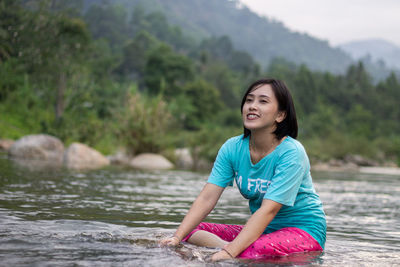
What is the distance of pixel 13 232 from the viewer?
327cm

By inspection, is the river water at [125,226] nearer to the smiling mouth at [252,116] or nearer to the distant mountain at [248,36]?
the smiling mouth at [252,116]

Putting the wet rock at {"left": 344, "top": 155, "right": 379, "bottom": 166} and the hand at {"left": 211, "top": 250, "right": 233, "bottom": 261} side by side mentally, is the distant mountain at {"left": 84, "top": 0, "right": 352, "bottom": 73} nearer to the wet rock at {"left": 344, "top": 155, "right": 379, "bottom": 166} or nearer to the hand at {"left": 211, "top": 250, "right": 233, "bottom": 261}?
the wet rock at {"left": 344, "top": 155, "right": 379, "bottom": 166}

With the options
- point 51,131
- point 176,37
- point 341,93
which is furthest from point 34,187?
point 176,37

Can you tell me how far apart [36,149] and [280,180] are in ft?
43.4

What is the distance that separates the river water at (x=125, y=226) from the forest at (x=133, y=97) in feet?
12.2

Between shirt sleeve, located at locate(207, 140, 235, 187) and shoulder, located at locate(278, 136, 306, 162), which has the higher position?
shoulder, located at locate(278, 136, 306, 162)

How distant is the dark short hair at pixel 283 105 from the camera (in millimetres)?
2949

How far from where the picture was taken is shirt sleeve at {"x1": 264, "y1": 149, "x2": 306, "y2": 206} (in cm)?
280

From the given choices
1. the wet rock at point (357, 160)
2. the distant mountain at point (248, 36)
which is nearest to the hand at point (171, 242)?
the wet rock at point (357, 160)

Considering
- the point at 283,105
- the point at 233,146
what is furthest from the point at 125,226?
the point at 283,105

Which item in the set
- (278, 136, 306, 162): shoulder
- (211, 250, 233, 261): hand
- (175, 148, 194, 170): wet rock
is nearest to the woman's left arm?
(211, 250, 233, 261): hand

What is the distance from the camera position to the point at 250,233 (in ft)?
9.02

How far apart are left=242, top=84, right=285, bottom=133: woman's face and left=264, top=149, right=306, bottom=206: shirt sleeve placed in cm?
23

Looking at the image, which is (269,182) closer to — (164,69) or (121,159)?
(121,159)
